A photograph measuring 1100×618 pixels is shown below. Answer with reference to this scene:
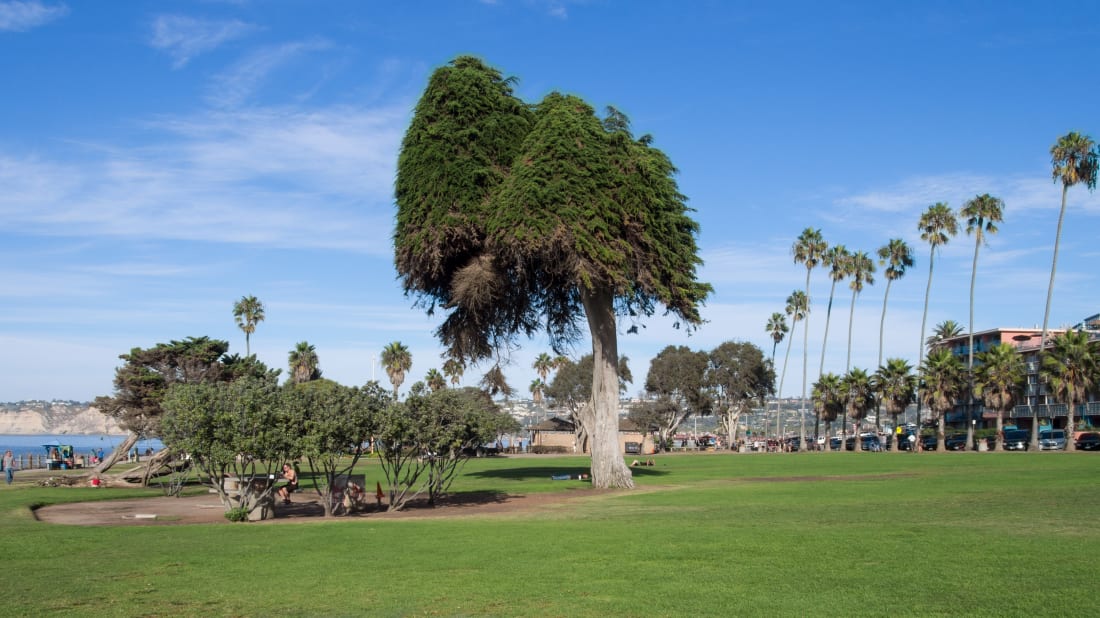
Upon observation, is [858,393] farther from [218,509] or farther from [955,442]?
[218,509]

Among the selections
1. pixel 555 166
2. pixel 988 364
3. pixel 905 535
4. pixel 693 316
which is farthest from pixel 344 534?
pixel 988 364

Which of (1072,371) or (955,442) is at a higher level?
(1072,371)

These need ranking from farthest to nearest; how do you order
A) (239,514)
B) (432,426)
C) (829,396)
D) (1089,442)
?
(829,396)
(1089,442)
(432,426)
(239,514)

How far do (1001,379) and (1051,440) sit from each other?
814 centimetres

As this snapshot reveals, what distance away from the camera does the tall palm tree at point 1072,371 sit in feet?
231

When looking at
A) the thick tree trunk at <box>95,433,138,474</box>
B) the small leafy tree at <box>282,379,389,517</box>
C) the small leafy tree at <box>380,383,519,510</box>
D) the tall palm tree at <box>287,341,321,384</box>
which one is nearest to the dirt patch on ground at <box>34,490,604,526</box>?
the small leafy tree at <box>380,383,519,510</box>

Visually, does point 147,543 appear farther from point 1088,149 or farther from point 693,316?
point 1088,149

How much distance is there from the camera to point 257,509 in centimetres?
2472

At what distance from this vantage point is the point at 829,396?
96375 millimetres

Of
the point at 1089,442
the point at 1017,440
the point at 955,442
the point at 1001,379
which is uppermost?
the point at 1001,379

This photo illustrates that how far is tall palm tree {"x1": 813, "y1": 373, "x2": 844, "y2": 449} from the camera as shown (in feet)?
311

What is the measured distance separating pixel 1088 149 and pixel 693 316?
5589 cm

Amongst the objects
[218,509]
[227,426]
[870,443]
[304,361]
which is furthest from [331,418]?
[870,443]

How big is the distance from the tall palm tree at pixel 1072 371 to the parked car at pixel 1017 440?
36.7 feet
